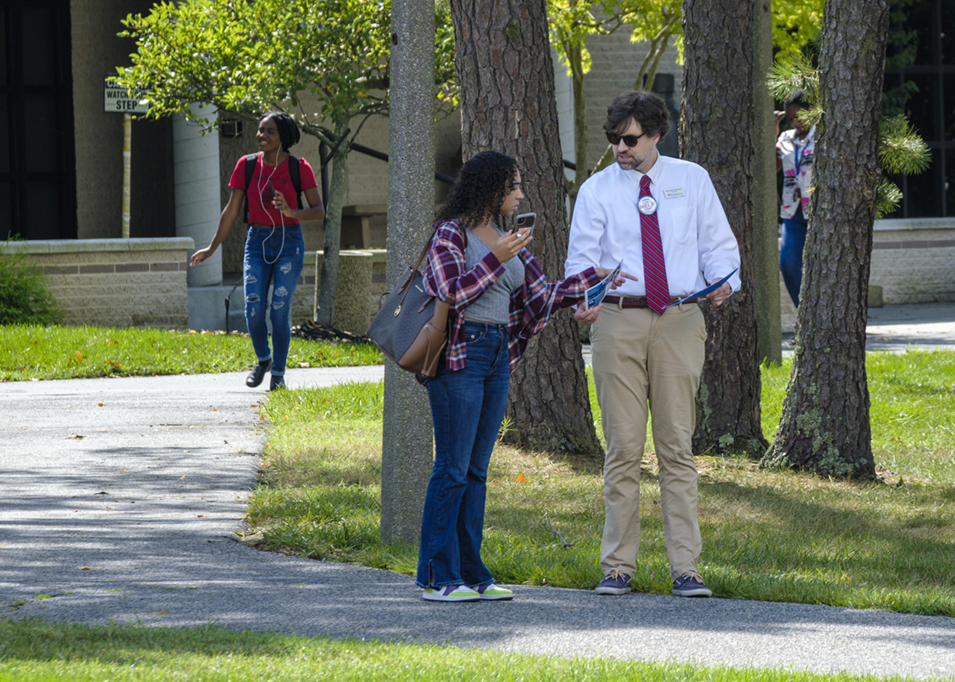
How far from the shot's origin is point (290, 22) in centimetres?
1320

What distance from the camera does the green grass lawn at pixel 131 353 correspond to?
11.2 metres

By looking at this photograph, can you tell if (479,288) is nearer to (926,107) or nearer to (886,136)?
(886,136)

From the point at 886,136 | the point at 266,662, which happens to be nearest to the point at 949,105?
the point at 886,136

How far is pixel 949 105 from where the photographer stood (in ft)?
74.7

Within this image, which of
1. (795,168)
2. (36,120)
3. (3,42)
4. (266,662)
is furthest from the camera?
(36,120)

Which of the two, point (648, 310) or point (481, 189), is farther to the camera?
point (648, 310)

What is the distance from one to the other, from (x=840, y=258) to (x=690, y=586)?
3.12 metres

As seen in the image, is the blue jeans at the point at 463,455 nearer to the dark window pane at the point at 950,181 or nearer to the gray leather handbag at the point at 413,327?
the gray leather handbag at the point at 413,327

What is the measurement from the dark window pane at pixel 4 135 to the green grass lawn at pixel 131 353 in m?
7.69

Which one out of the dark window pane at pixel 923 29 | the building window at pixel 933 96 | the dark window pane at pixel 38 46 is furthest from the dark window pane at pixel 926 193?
the dark window pane at pixel 38 46

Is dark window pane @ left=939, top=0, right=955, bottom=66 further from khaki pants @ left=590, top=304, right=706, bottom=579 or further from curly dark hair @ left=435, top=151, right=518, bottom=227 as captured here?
curly dark hair @ left=435, top=151, right=518, bottom=227

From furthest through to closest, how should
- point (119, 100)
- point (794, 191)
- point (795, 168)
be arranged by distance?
point (119, 100), point (794, 191), point (795, 168)

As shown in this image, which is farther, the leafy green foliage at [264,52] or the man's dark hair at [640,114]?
the leafy green foliage at [264,52]

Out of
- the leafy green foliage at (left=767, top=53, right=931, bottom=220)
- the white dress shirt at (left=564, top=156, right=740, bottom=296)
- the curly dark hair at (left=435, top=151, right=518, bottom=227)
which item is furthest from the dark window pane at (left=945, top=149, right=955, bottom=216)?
the curly dark hair at (left=435, top=151, right=518, bottom=227)
